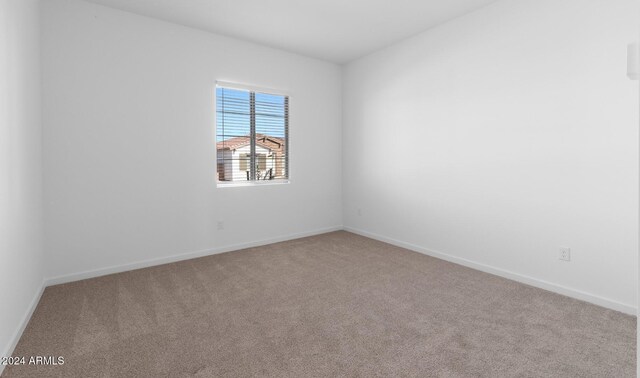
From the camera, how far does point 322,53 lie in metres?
4.73

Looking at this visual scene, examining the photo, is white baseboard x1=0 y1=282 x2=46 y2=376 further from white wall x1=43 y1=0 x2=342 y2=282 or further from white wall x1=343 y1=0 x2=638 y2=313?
white wall x1=343 y1=0 x2=638 y2=313

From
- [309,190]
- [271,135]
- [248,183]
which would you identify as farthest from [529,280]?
[271,135]

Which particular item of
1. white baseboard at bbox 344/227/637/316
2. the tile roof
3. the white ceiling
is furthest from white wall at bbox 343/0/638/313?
the tile roof

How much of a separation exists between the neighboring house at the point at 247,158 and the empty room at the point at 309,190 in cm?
3

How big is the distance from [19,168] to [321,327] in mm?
2456

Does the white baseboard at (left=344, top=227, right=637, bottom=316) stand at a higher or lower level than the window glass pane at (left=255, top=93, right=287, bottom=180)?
lower

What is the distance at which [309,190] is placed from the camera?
5.02m

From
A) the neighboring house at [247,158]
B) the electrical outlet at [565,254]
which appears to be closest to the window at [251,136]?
the neighboring house at [247,158]

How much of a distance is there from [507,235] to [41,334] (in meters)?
4.01

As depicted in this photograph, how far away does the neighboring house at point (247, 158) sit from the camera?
4277 mm

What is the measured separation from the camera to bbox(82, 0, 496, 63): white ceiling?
10.7 ft

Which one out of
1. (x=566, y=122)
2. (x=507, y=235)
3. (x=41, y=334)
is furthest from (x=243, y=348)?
(x=566, y=122)

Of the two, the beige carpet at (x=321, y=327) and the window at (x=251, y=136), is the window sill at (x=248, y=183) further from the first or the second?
the beige carpet at (x=321, y=327)

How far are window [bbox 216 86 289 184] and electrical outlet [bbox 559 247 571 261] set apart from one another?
3.42 meters
